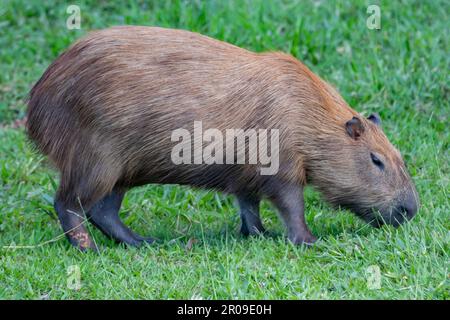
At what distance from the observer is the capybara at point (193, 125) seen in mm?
5668

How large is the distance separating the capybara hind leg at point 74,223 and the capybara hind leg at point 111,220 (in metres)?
0.17

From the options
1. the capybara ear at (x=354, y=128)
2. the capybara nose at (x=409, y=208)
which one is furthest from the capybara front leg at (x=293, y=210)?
the capybara nose at (x=409, y=208)

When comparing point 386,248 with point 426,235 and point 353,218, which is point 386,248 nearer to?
point 426,235

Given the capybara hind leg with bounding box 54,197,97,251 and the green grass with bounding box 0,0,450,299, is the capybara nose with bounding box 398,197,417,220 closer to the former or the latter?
the green grass with bounding box 0,0,450,299

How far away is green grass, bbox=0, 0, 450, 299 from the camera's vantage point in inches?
198

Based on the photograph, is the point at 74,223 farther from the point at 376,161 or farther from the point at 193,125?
the point at 376,161

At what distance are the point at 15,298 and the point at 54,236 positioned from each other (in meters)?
1.22

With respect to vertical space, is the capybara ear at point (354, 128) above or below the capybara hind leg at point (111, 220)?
above

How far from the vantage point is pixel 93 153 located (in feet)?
18.7

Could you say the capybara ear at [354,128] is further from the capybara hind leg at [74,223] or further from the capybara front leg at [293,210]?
the capybara hind leg at [74,223]

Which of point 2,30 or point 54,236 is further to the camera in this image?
point 2,30

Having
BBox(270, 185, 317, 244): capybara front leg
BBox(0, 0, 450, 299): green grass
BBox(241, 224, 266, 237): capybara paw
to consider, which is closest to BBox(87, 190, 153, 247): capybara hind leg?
BBox(0, 0, 450, 299): green grass

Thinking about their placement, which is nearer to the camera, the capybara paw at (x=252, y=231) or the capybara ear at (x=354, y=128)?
the capybara ear at (x=354, y=128)
